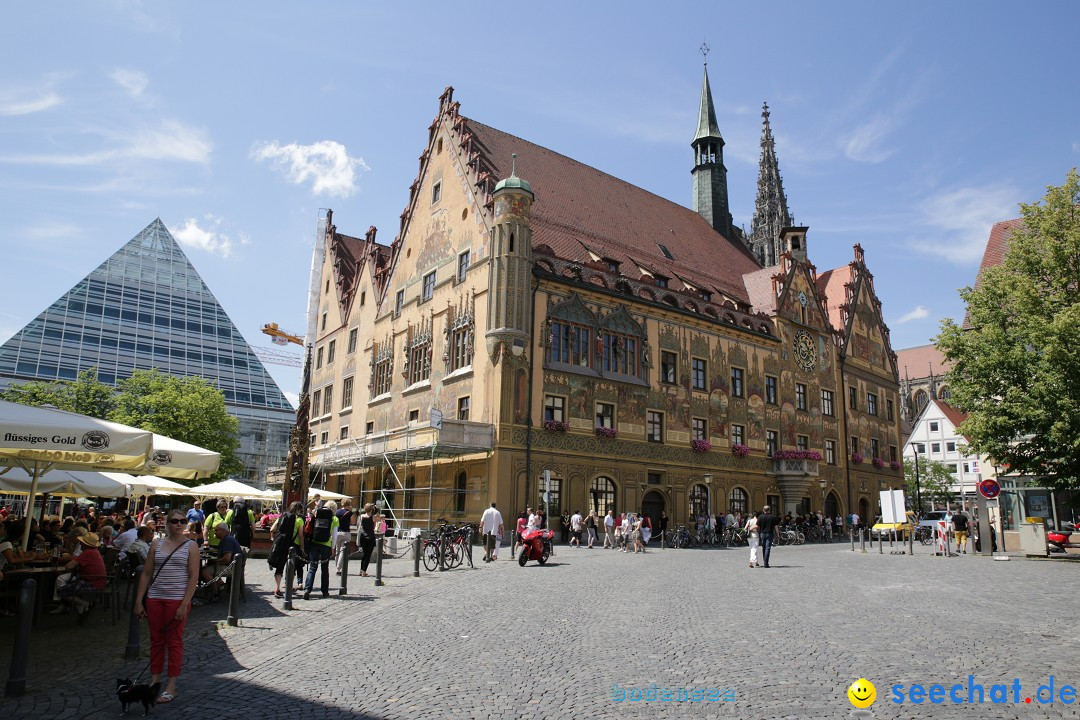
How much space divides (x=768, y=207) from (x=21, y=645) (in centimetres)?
8069

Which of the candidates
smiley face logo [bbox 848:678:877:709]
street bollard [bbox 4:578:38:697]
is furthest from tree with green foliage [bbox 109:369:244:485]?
smiley face logo [bbox 848:678:877:709]

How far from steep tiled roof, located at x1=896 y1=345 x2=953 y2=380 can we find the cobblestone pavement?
287 ft

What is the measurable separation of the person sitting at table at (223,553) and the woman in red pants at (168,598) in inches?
162

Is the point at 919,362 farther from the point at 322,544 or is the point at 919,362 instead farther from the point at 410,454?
the point at 322,544

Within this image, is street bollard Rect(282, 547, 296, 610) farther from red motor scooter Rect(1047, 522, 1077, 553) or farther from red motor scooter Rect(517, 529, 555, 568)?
red motor scooter Rect(1047, 522, 1077, 553)

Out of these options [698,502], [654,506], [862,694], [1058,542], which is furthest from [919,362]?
[862,694]

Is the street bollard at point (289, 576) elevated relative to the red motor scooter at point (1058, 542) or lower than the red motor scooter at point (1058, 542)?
lower

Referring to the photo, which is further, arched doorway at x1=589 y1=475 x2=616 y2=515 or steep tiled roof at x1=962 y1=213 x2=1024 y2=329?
steep tiled roof at x1=962 y1=213 x2=1024 y2=329

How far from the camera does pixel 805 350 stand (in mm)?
41125

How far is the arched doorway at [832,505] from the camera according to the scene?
1598 inches

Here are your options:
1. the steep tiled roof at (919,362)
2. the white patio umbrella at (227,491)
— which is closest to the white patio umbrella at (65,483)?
the white patio umbrella at (227,491)

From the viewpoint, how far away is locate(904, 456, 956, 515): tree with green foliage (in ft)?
246

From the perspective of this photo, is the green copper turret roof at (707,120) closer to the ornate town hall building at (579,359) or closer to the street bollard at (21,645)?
the ornate town hall building at (579,359)

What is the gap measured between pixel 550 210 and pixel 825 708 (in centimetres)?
3134
